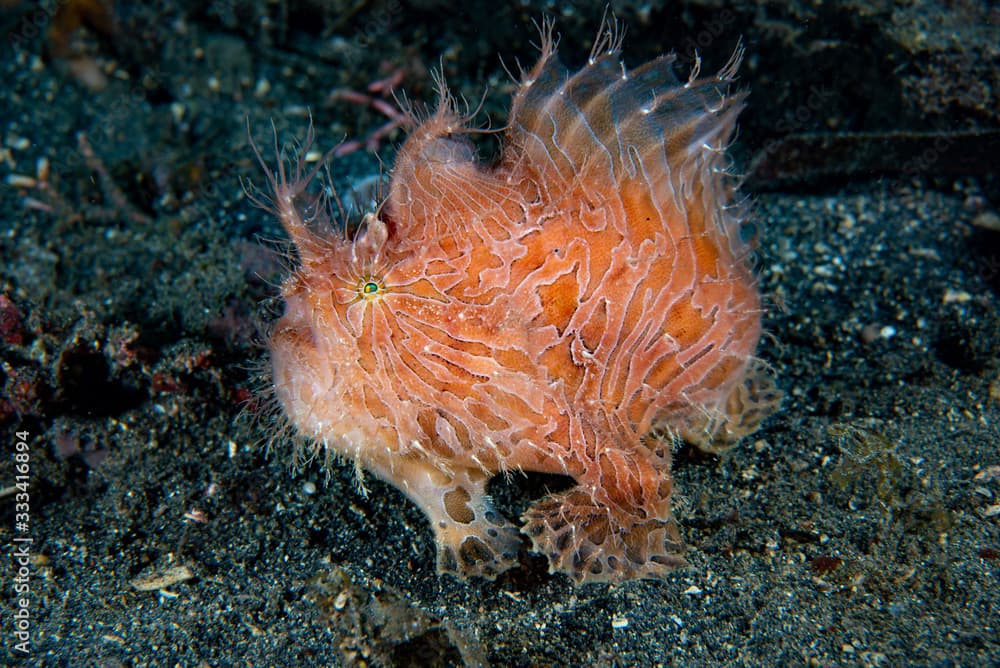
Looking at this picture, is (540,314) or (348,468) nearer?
(540,314)

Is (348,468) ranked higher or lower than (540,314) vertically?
lower

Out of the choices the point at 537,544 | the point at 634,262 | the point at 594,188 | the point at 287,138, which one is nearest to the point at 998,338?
the point at 634,262

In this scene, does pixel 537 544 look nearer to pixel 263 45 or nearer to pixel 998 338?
pixel 998 338
